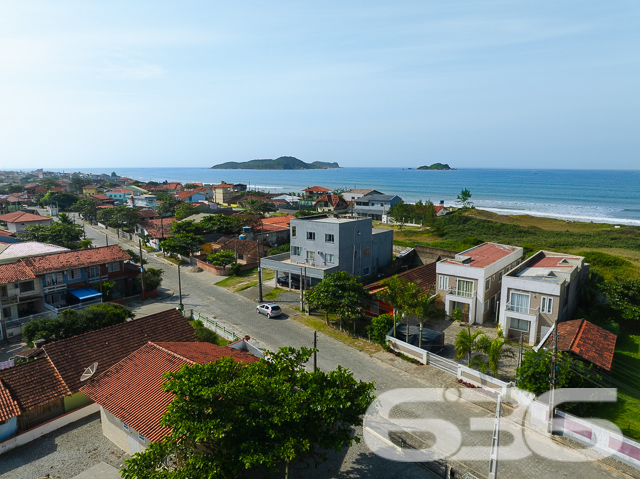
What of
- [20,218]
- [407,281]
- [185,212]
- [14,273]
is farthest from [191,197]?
[407,281]

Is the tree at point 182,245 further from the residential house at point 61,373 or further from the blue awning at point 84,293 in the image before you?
the residential house at point 61,373

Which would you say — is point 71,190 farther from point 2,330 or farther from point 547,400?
point 547,400

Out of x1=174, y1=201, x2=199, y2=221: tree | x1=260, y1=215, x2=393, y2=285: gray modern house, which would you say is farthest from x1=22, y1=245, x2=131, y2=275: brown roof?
x1=174, y1=201, x2=199, y2=221: tree

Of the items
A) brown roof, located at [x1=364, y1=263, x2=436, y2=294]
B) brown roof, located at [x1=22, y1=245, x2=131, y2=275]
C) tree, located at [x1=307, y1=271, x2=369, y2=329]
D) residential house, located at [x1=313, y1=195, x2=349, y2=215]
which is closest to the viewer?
tree, located at [x1=307, y1=271, x2=369, y2=329]

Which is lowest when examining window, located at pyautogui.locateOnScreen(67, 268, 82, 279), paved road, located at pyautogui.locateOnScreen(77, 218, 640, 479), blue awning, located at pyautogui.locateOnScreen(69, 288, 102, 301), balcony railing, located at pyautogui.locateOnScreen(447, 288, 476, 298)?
paved road, located at pyautogui.locateOnScreen(77, 218, 640, 479)

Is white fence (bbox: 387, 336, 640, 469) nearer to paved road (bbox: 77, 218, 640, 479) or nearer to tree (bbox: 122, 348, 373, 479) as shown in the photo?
paved road (bbox: 77, 218, 640, 479)

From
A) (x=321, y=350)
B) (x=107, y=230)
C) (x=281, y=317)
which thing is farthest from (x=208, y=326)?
(x=107, y=230)

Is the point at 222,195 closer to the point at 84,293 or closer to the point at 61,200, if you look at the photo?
the point at 61,200

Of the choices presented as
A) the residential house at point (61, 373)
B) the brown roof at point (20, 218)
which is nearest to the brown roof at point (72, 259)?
the residential house at point (61, 373)
